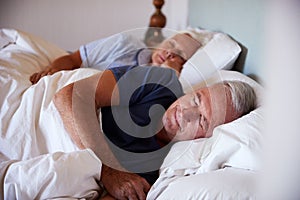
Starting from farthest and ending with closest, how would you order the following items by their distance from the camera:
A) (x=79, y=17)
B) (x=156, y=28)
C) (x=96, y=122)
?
(x=79, y=17) < (x=156, y=28) < (x=96, y=122)

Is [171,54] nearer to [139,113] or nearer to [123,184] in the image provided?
[139,113]

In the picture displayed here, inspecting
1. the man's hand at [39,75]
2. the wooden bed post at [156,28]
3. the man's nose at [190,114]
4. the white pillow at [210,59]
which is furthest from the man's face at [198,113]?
the wooden bed post at [156,28]

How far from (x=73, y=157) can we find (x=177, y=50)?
952 mm

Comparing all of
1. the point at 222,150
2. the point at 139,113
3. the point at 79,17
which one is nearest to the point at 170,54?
the point at 139,113

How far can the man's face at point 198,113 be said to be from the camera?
119cm

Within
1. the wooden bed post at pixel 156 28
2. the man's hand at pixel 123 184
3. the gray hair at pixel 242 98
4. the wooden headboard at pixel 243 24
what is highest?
the wooden headboard at pixel 243 24

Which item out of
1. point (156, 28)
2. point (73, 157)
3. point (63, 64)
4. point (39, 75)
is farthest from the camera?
point (156, 28)

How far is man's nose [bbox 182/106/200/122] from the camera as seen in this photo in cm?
120

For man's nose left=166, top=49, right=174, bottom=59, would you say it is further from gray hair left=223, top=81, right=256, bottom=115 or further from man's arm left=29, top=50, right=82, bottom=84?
gray hair left=223, top=81, right=256, bottom=115

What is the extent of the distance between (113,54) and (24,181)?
0.99 metres

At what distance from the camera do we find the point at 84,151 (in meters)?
1.03

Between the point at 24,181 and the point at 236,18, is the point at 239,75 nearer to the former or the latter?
the point at 236,18

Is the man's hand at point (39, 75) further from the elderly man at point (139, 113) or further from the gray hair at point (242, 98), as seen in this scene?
the gray hair at point (242, 98)

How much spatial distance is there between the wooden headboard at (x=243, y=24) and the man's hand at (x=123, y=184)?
1.54 ft
